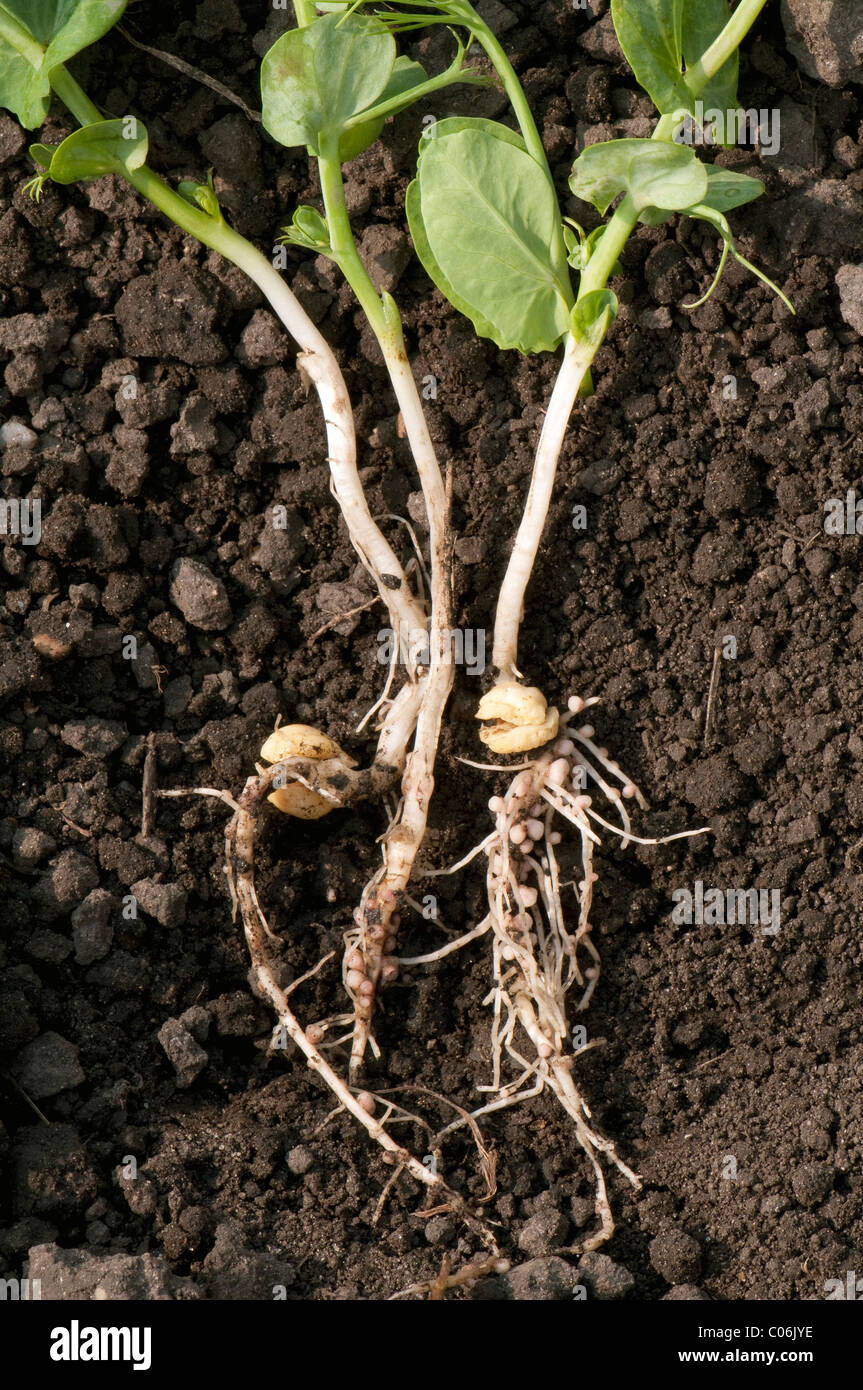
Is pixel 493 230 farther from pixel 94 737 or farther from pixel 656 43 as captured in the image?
pixel 94 737

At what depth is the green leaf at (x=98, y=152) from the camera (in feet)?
5.70

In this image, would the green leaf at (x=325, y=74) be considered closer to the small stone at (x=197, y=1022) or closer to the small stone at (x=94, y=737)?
the small stone at (x=94, y=737)

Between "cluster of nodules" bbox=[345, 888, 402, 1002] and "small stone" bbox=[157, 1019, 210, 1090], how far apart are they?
24 cm

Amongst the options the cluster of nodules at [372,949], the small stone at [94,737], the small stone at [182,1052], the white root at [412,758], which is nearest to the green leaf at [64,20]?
the white root at [412,758]

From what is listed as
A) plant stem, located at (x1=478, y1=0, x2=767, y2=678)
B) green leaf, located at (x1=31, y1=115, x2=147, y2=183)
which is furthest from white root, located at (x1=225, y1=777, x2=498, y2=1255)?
green leaf, located at (x1=31, y1=115, x2=147, y2=183)

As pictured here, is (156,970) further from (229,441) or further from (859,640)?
(859,640)

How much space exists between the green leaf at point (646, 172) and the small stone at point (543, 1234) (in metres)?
1.40

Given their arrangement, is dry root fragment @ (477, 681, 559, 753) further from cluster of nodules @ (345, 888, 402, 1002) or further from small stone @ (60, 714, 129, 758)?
small stone @ (60, 714, 129, 758)

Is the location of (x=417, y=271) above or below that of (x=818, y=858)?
above

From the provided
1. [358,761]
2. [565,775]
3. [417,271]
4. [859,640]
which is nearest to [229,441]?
[417,271]

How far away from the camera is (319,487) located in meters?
1.94
